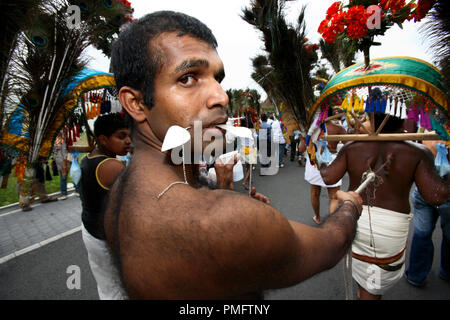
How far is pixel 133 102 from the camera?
101 centimetres

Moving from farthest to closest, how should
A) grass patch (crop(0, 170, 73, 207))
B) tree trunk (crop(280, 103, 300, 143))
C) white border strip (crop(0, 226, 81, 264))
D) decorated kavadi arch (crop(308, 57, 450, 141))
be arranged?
grass patch (crop(0, 170, 73, 207)) < white border strip (crop(0, 226, 81, 264)) < tree trunk (crop(280, 103, 300, 143)) < decorated kavadi arch (crop(308, 57, 450, 141))

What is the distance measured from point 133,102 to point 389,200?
251 centimetres

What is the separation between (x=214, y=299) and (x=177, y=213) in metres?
0.35

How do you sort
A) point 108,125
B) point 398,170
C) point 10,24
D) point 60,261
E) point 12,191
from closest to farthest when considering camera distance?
point 10,24 → point 398,170 → point 108,125 → point 60,261 → point 12,191

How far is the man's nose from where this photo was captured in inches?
37.4

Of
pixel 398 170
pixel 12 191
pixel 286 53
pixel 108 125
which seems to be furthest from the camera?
pixel 12 191

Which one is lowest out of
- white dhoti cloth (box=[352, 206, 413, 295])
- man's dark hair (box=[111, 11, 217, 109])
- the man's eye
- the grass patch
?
the grass patch

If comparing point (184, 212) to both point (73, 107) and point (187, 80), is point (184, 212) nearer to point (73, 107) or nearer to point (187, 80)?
point (187, 80)

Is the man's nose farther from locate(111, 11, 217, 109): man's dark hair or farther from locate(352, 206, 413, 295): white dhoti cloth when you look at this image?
locate(352, 206, 413, 295): white dhoti cloth

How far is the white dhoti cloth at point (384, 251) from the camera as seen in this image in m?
2.25

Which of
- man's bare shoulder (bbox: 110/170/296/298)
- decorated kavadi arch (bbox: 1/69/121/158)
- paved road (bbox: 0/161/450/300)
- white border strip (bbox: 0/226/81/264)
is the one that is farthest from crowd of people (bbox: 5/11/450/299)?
white border strip (bbox: 0/226/81/264)

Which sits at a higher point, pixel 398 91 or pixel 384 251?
pixel 398 91

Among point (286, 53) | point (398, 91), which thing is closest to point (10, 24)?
point (286, 53)
